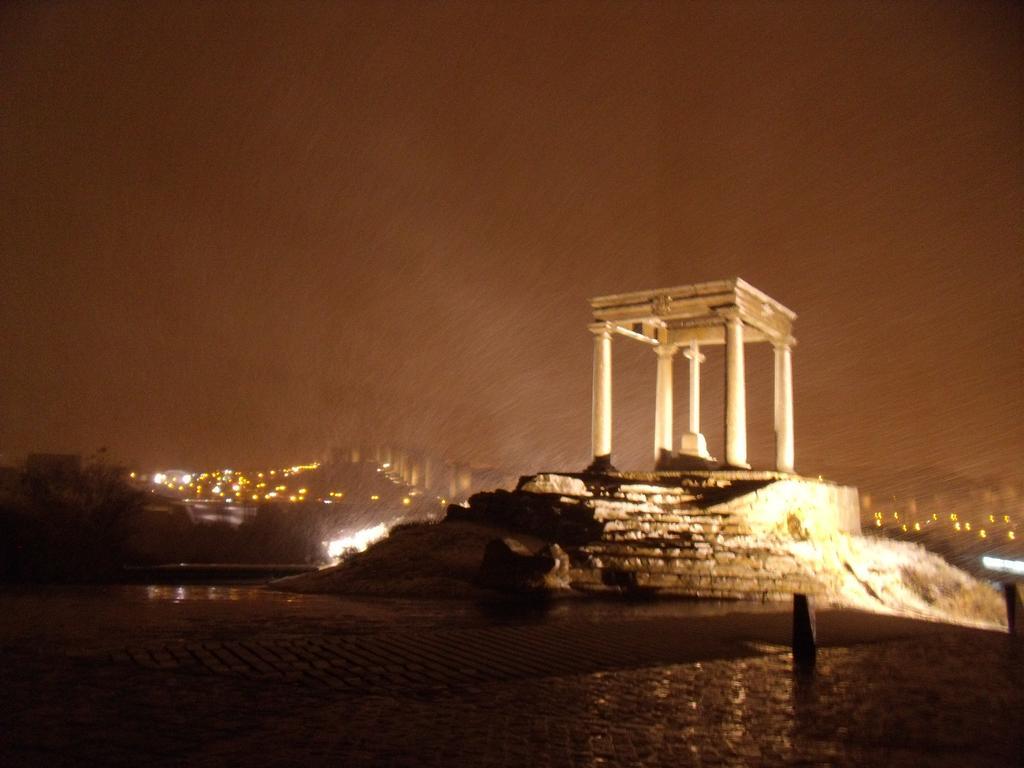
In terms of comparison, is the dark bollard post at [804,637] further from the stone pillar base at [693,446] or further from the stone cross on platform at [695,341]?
the stone pillar base at [693,446]

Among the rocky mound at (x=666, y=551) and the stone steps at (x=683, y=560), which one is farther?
the stone steps at (x=683, y=560)

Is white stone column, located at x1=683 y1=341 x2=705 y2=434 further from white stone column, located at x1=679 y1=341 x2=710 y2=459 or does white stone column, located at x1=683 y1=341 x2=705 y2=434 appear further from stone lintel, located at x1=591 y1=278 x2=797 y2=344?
stone lintel, located at x1=591 y1=278 x2=797 y2=344

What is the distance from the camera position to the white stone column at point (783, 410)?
35.5 meters

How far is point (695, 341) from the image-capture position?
38.5 meters

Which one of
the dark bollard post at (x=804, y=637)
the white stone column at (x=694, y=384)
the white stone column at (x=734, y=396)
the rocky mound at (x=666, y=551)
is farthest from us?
the white stone column at (x=694, y=384)

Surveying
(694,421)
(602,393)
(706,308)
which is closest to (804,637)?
(706,308)

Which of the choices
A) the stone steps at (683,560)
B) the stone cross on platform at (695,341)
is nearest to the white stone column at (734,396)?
the stone cross on platform at (695,341)

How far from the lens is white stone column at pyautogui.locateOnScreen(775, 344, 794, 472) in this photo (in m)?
35.5

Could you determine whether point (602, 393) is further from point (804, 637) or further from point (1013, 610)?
point (804, 637)

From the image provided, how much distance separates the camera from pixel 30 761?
15.9 ft

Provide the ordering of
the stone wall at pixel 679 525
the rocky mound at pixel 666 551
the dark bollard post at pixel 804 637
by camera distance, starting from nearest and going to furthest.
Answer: the dark bollard post at pixel 804 637
the rocky mound at pixel 666 551
the stone wall at pixel 679 525

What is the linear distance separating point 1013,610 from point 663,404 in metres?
25.9

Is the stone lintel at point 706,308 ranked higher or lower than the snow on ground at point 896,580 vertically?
higher

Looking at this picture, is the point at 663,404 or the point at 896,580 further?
the point at 663,404
